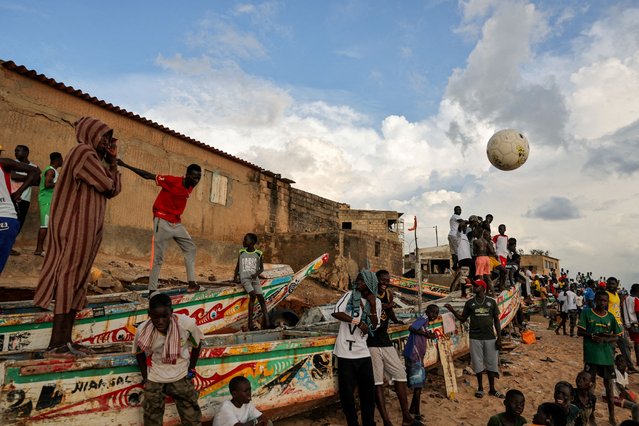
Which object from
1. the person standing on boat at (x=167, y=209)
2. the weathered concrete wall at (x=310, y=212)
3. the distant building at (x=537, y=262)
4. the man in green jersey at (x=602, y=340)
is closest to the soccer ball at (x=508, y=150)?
the man in green jersey at (x=602, y=340)

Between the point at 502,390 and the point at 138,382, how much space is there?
5.48 m

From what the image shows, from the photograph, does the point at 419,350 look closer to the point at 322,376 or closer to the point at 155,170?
the point at 322,376

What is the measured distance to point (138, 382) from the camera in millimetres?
3410

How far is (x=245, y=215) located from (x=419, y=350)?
408 inches

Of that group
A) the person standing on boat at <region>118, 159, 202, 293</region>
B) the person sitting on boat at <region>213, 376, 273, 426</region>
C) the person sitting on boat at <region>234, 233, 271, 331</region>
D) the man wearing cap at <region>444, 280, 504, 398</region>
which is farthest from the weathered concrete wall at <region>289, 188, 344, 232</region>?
the person sitting on boat at <region>213, 376, 273, 426</region>

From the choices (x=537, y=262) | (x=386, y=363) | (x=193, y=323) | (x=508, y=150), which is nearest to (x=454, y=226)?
(x=508, y=150)

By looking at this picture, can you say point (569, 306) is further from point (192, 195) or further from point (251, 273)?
point (192, 195)

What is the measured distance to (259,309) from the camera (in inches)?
271

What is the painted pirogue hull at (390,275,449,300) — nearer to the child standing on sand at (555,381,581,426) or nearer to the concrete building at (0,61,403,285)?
the concrete building at (0,61,403,285)

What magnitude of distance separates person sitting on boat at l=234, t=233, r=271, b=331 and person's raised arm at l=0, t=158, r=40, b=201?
2.76 meters

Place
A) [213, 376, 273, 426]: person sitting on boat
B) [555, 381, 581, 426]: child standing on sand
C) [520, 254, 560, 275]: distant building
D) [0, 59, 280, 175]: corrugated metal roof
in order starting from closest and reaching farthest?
[213, 376, 273, 426]: person sitting on boat < [555, 381, 581, 426]: child standing on sand < [0, 59, 280, 175]: corrugated metal roof < [520, 254, 560, 275]: distant building

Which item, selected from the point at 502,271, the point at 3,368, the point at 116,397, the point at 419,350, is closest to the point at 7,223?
the point at 3,368

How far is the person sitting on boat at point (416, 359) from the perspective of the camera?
17.2 feet

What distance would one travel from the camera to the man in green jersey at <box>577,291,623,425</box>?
5582mm
